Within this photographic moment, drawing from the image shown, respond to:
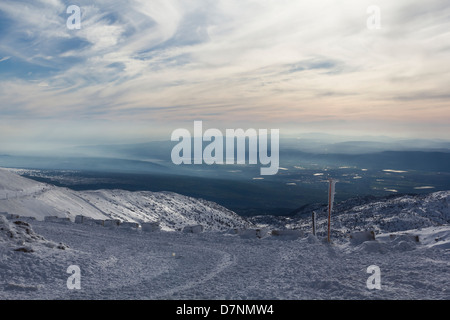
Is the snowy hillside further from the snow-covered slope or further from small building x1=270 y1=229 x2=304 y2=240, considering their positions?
small building x1=270 y1=229 x2=304 y2=240

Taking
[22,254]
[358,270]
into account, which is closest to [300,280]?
[358,270]

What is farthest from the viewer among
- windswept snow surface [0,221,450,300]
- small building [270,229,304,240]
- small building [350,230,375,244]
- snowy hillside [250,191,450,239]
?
snowy hillside [250,191,450,239]

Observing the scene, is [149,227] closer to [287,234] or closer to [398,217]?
[287,234]

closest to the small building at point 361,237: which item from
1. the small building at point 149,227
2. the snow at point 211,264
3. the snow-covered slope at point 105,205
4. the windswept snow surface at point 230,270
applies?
the snow at point 211,264

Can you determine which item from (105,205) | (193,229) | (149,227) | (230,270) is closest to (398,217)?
(193,229)

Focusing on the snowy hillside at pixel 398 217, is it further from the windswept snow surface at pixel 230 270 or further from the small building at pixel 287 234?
the windswept snow surface at pixel 230 270

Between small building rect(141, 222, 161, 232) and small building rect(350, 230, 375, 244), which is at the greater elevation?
small building rect(350, 230, 375, 244)

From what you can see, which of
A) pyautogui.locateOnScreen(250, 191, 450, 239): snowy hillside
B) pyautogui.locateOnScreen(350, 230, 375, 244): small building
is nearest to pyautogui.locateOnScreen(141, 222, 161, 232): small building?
pyautogui.locateOnScreen(350, 230, 375, 244): small building

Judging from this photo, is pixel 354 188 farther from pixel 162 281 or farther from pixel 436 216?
pixel 162 281

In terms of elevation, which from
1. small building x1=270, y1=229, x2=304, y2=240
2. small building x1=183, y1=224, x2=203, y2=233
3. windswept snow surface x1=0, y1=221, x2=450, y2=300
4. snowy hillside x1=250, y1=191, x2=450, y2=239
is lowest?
snowy hillside x1=250, y1=191, x2=450, y2=239
